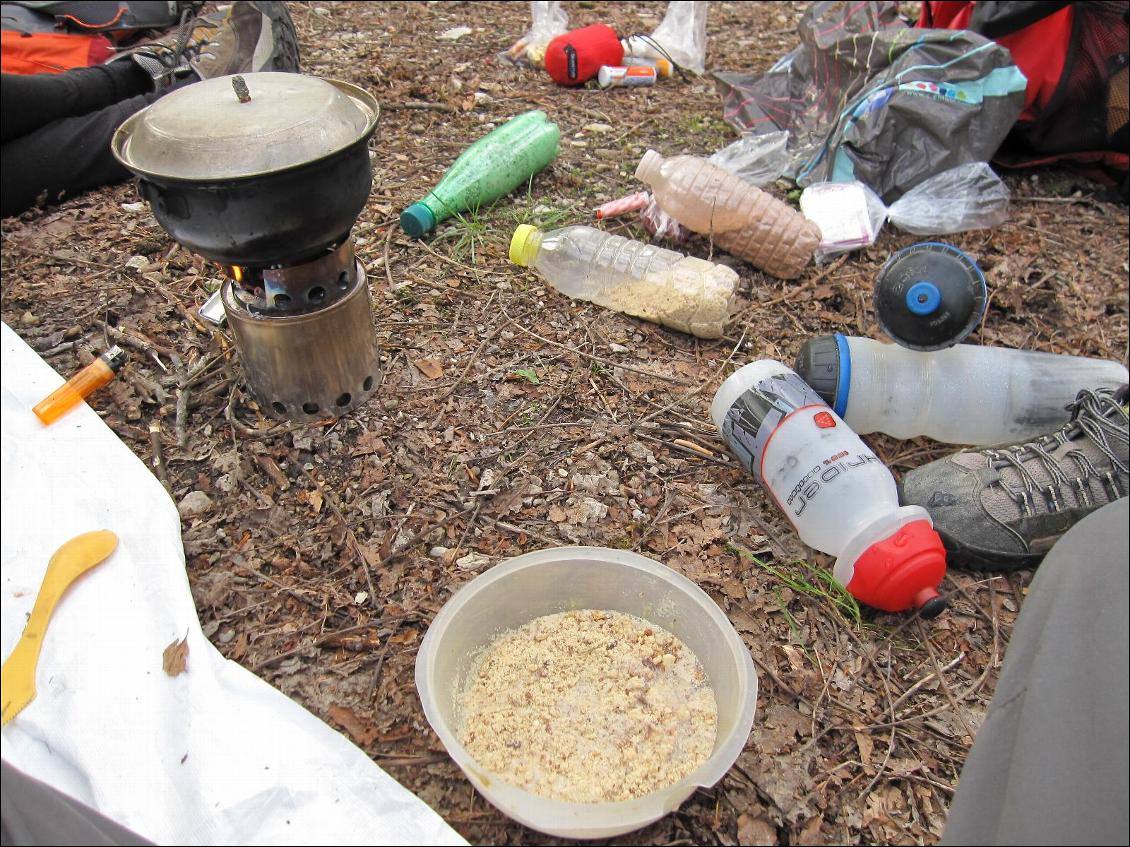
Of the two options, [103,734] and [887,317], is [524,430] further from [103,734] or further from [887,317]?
[103,734]

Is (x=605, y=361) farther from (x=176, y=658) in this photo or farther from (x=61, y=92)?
(x=61, y=92)

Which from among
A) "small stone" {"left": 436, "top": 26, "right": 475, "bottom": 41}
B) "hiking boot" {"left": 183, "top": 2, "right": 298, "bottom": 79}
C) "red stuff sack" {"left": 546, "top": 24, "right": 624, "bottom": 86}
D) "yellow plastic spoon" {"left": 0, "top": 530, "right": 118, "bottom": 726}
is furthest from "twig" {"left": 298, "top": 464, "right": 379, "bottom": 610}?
"small stone" {"left": 436, "top": 26, "right": 475, "bottom": 41}

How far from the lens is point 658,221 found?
2.84 metres

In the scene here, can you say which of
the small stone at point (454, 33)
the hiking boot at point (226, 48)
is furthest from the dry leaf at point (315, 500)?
the small stone at point (454, 33)

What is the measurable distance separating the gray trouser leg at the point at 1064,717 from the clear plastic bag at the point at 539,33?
373 centimetres

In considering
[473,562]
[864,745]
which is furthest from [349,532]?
[864,745]

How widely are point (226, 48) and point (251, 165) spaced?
7.70ft

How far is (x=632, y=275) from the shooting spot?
2.60m

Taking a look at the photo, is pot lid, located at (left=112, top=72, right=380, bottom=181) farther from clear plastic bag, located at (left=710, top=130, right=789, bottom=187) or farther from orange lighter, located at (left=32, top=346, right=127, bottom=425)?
clear plastic bag, located at (left=710, top=130, right=789, bottom=187)

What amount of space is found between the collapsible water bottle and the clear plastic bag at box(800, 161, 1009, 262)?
2.90 feet

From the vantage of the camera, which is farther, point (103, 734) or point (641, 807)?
point (103, 734)

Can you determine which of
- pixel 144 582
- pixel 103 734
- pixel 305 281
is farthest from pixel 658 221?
pixel 103 734

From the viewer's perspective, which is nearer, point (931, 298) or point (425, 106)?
point (931, 298)

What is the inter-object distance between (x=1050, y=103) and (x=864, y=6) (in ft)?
3.06
